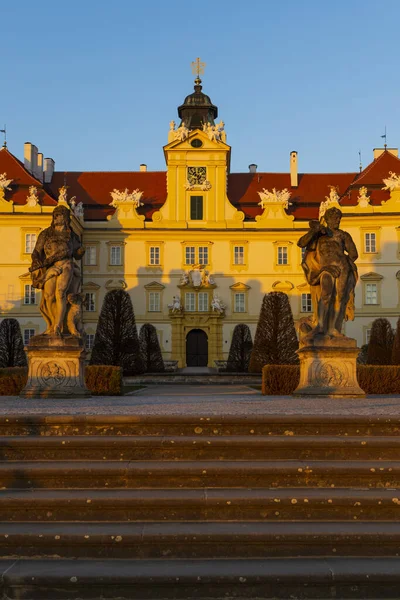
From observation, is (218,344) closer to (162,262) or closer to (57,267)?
(162,262)

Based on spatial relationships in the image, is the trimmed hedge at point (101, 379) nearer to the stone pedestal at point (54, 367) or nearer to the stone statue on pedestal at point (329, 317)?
the stone pedestal at point (54, 367)

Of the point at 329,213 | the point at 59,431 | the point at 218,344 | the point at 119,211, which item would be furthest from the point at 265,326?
the point at 59,431

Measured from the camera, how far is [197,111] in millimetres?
50375

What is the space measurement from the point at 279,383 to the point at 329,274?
501 cm

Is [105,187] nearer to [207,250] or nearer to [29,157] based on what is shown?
[29,157]

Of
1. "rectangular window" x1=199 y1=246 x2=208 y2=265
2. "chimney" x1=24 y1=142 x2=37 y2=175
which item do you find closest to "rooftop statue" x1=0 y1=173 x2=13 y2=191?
"chimney" x1=24 y1=142 x2=37 y2=175

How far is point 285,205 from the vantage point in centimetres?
4797

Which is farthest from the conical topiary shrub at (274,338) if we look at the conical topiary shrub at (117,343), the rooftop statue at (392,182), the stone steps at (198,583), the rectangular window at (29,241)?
the stone steps at (198,583)

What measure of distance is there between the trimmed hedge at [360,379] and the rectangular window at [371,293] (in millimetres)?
29746

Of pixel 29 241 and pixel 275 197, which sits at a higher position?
pixel 275 197

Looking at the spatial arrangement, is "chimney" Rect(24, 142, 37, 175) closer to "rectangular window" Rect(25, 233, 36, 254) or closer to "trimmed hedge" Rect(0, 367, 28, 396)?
"rectangular window" Rect(25, 233, 36, 254)

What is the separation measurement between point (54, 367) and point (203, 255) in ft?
116

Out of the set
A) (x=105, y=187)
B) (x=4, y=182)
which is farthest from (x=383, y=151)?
(x=4, y=182)

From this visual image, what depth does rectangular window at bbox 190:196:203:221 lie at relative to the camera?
47.7 metres
